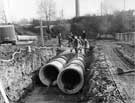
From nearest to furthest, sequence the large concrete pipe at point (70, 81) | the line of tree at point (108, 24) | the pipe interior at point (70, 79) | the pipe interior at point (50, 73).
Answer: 1. the large concrete pipe at point (70, 81)
2. the pipe interior at point (70, 79)
3. the pipe interior at point (50, 73)
4. the line of tree at point (108, 24)

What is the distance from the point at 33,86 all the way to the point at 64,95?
207 cm

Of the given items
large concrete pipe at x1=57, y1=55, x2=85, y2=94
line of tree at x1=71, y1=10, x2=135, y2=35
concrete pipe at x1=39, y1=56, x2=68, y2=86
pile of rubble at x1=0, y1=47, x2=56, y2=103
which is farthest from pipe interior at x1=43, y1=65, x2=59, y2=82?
line of tree at x1=71, y1=10, x2=135, y2=35

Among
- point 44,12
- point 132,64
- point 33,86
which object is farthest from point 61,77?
point 44,12

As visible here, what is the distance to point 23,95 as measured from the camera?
8.08 m

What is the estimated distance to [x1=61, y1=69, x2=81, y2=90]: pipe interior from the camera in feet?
28.5

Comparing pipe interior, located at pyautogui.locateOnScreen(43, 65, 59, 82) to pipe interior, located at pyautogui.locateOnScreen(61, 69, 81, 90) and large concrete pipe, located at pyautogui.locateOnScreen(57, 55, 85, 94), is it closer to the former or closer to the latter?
pipe interior, located at pyautogui.locateOnScreen(61, 69, 81, 90)

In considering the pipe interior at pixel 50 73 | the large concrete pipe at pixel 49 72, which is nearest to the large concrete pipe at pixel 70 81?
the large concrete pipe at pixel 49 72

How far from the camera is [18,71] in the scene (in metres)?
8.41

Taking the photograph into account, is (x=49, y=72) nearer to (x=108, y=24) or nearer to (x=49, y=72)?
(x=49, y=72)

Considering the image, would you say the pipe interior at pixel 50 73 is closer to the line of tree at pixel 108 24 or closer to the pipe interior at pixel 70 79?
the pipe interior at pixel 70 79

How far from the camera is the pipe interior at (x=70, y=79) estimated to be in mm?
8695

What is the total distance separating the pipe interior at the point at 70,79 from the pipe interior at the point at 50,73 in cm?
84

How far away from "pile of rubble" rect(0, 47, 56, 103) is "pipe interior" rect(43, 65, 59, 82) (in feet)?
2.63

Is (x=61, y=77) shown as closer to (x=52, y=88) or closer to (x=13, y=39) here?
(x=52, y=88)
